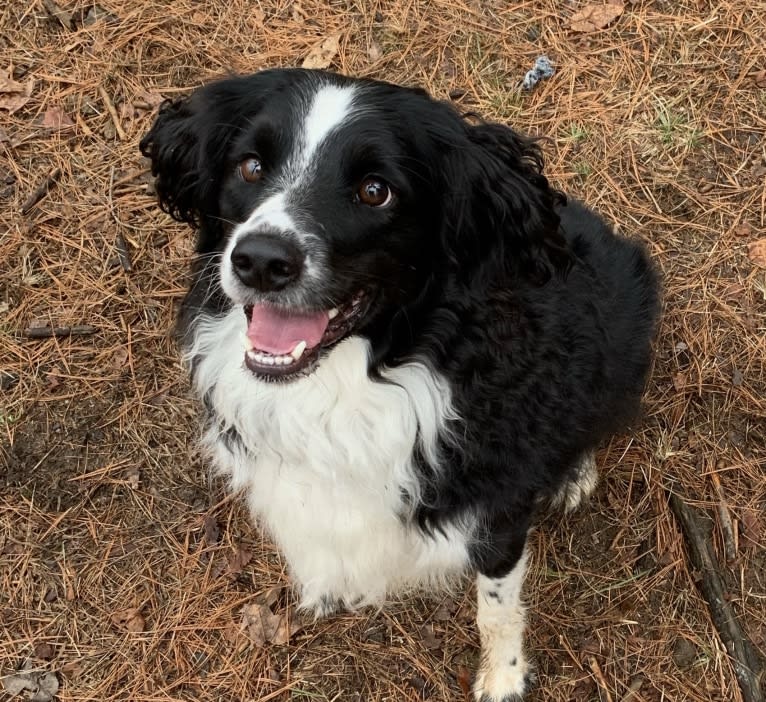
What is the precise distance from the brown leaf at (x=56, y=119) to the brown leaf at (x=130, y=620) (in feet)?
8.87

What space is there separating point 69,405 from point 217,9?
2.53 m

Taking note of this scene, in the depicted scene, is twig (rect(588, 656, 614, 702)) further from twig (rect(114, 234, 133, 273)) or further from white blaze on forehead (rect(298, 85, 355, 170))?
twig (rect(114, 234, 133, 273))

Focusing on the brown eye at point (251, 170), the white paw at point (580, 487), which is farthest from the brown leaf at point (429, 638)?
the brown eye at point (251, 170)

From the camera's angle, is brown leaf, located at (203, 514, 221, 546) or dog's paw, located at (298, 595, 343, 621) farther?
brown leaf, located at (203, 514, 221, 546)

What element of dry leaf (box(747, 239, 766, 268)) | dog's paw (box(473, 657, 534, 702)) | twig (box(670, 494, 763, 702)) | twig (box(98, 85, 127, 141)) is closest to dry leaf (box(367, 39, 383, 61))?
twig (box(98, 85, 127, 141))

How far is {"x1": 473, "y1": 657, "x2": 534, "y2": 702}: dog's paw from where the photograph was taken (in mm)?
3369

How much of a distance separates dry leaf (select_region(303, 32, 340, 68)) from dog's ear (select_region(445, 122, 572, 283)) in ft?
7.97

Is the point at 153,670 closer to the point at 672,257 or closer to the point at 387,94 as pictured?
the point at 387,94

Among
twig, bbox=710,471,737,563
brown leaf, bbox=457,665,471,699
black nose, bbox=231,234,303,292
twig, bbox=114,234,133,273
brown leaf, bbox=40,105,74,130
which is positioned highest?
black nose, bbox=231,234,303,292

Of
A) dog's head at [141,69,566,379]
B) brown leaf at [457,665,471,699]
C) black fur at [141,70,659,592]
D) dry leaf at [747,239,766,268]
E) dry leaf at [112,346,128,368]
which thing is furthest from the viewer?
dry leaf at [747,239,766,268]

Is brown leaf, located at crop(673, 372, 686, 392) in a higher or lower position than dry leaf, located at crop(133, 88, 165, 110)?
lower

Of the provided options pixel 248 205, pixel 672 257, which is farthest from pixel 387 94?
pixel 672 257

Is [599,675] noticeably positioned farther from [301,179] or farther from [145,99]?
[145,99]

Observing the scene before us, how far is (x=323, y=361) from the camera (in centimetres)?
254
